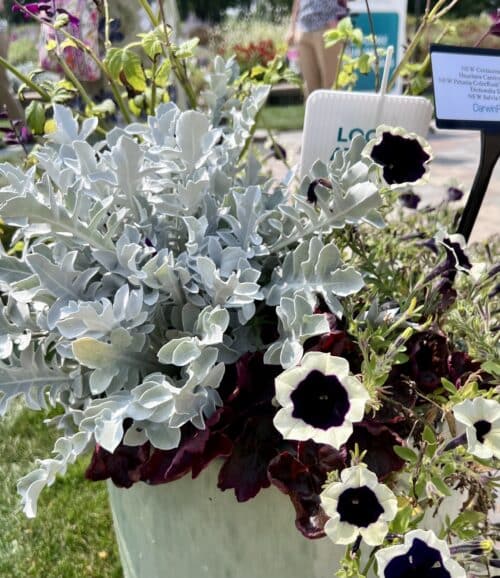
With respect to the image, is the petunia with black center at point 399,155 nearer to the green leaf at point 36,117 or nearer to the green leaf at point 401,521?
the green leaf at point 401,521

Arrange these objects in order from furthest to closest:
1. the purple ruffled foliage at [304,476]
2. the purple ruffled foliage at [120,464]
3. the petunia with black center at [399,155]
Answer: the petunia with black center at [399,155] → the purple ruffled foliage at [120,464] → the purple ruffled foliage at [304,476]

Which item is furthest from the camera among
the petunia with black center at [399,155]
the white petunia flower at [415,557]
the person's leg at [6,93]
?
the person's leg at [6,93]

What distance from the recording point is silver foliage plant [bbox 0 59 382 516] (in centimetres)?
103

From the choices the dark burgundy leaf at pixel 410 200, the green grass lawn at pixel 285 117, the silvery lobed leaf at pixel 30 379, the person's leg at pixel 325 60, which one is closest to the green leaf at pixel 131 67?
the silvery lobed leaf at pixel 30 379

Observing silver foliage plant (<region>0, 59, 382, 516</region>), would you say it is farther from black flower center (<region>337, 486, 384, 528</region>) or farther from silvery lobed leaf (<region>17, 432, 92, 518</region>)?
black flower center (<region>337, 486, 384, 528</region>)

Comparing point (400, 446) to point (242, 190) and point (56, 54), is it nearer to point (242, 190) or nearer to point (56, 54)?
point (242, 190)

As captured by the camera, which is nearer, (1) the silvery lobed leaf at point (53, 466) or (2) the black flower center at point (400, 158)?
(1) the silvery lobed leaf at point (53, 466)

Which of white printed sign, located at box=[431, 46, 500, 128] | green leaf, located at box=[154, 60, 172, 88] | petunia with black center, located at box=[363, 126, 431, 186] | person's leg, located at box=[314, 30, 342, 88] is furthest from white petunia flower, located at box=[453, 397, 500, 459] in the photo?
person's leg, located at box=[314, 30, 342, 88]

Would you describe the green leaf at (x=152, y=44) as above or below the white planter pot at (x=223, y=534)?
above

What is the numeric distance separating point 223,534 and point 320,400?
0.33 m

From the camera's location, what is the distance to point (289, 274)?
3.90ft

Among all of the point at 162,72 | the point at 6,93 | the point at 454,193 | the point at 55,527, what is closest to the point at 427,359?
the point at 454,193

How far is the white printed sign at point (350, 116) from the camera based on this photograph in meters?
1.44

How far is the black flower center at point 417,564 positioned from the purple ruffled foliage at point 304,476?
0.14 m
